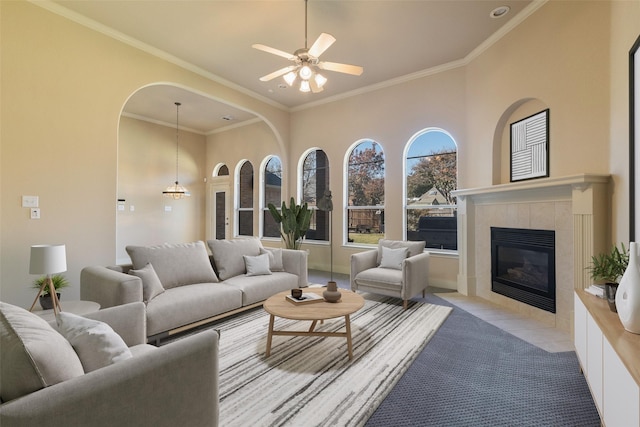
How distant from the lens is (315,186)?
6336 mm

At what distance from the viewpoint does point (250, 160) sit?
738 centimetres

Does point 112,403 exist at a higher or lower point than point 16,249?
lower

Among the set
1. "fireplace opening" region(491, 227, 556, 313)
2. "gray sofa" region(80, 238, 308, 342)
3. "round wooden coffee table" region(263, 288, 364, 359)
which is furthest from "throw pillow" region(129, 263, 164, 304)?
"fireplace opening" region(491, 227, 556, 313)

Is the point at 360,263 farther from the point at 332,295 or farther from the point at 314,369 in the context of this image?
the point at 314,369

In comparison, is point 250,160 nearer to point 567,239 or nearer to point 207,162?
point 207,162

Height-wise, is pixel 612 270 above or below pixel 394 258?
above

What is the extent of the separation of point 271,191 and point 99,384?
6269 millimetres

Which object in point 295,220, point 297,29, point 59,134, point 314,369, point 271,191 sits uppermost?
point 297,29

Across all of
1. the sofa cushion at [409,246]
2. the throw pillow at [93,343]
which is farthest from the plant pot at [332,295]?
the sofa cushion at [409,246]

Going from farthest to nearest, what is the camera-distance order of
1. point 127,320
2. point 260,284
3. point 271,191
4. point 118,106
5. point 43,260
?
point 271,191
point 118,106
point 260,284
point 43,260
point 127,320

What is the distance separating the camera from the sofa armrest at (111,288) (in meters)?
2.42

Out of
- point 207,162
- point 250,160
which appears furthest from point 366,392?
point 207,162

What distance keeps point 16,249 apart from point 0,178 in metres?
0.74

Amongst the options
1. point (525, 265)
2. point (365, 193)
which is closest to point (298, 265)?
point (365, 193)
